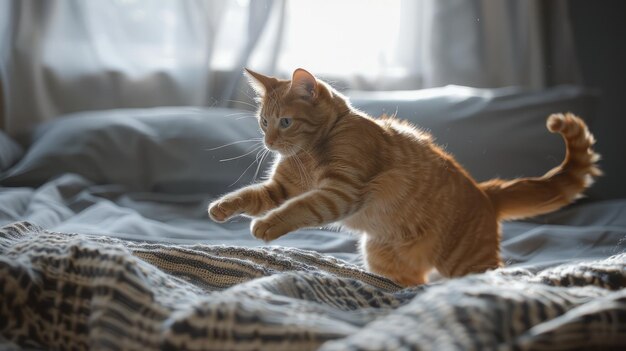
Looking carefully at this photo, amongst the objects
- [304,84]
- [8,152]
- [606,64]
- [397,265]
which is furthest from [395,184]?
[606,64]

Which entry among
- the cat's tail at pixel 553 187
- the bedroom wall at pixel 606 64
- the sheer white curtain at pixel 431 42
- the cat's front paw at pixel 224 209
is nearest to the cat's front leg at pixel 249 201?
the cat's front paw at pixel 224 209

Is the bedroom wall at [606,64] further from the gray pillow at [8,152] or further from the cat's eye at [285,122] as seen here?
the gray pillow at [8,152]

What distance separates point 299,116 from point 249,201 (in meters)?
0.20

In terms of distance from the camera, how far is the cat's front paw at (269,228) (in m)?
1.05

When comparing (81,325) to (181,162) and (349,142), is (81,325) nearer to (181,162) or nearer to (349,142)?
(349,142)

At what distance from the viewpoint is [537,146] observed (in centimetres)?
186

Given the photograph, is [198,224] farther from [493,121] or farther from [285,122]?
[493,121]

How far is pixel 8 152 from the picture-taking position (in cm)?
191

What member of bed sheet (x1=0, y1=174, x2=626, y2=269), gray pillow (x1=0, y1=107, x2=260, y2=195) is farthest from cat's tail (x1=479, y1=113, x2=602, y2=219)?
gray pillow (x1=0, y1=107, x2=260, y2=195)

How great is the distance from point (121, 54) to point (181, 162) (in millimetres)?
719

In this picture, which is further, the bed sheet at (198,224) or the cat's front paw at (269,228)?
the bed sheet at (198,224)

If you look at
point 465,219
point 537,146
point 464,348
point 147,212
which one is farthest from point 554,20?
point 464,348

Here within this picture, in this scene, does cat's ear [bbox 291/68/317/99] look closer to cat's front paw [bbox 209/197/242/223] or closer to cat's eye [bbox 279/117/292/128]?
cat's eye [bbox 279/117/292/128]

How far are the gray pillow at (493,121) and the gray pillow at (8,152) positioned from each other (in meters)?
1.08
